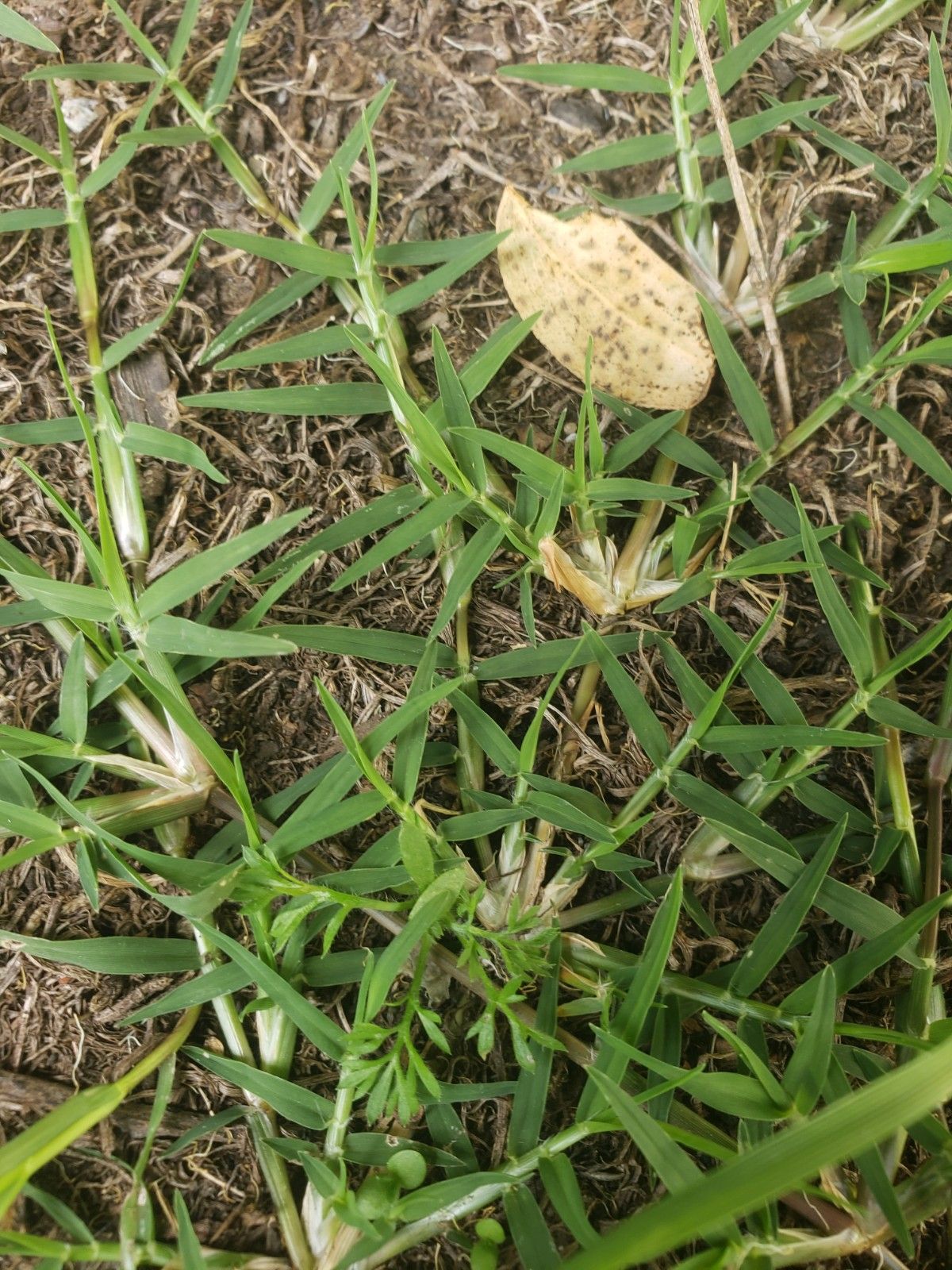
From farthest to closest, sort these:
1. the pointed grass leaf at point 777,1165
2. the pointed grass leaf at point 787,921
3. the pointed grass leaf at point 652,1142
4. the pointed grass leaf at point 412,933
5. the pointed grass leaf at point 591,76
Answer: the pointed grass leaf at point 591,76 < the pointed grass leaf at point 787,921 < the pointed grass leaf at point 412,933 < the pointed grass leaf at point 652,1142 < the pointed grass leaf at point 777,1165

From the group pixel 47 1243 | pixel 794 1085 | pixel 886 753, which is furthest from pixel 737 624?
pixel 47 1243

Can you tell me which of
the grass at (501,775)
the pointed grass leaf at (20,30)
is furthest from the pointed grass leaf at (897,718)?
the pointed grass leaf at (20,30)

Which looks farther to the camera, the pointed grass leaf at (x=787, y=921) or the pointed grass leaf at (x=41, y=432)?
the pointed grass leaf at (x=41, y=432)

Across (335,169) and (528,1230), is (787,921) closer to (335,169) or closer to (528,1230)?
(528,1230)

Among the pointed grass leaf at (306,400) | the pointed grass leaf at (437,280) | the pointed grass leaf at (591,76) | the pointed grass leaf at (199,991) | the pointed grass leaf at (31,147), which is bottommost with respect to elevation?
the pointed grass leaf at (199,991)

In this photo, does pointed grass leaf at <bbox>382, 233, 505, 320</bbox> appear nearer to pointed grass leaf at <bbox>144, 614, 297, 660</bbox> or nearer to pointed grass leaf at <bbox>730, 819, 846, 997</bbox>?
pointed grass leaf at <bbox>144, 614, 297, 660</bbox>

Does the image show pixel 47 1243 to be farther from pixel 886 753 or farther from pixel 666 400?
pixel 666 400

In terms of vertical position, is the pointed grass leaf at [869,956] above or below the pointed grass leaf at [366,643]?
below

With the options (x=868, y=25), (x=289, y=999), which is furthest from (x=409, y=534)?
(x=868, y=25)

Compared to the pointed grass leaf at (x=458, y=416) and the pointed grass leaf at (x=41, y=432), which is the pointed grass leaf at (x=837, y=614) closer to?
the pointed grass leaf at (x=458, y=416)
